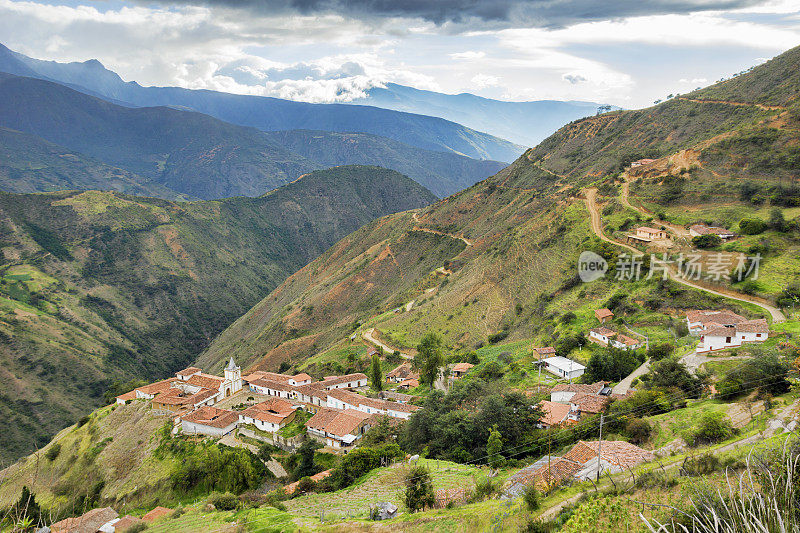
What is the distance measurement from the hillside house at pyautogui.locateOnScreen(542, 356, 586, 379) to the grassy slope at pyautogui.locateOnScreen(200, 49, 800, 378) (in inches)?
250

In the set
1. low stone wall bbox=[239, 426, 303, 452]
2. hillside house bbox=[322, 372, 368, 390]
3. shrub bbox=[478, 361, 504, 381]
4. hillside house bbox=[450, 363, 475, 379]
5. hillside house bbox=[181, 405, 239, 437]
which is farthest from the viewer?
hillside house bbox=[322, 372, 368, 390]

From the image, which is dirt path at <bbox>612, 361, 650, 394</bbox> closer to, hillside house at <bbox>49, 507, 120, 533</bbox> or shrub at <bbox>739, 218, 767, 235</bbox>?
shrub at <bbox>739, 218, 767, 235</bbox>

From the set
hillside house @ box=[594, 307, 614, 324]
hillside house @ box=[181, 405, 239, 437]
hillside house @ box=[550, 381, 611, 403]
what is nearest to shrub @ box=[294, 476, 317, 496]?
hillside house @ box=[181, 405, 239, 437]

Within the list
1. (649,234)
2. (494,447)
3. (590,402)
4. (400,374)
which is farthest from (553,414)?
(649,234)

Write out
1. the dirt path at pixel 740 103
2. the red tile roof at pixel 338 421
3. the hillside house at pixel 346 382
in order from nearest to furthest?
the red tile roof at pixel 338 421 < the hillside house at pixel 346 382 < the dirt path at pixel 740 103

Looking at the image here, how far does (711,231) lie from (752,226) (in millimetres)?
3080

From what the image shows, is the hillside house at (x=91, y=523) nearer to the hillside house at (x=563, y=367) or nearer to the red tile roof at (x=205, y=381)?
the red tile roof at (x=205, y=381)

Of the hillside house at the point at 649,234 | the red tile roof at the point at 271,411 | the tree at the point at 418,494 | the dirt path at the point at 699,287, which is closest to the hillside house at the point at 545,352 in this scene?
the dirt path at the point at 699,287

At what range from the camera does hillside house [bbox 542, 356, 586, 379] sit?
102ft

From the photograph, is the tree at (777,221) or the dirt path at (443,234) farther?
the dirt path at (443,234)

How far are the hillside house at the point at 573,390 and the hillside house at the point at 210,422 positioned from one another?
901 inches

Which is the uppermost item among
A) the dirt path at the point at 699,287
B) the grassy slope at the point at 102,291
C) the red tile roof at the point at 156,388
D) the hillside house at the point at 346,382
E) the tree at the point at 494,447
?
the dirt path at the point at 699,287

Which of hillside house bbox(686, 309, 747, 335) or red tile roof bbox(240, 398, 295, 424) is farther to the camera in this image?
red tile roof bbox(240, 398, 295, 424)

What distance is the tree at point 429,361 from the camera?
38094 mm
